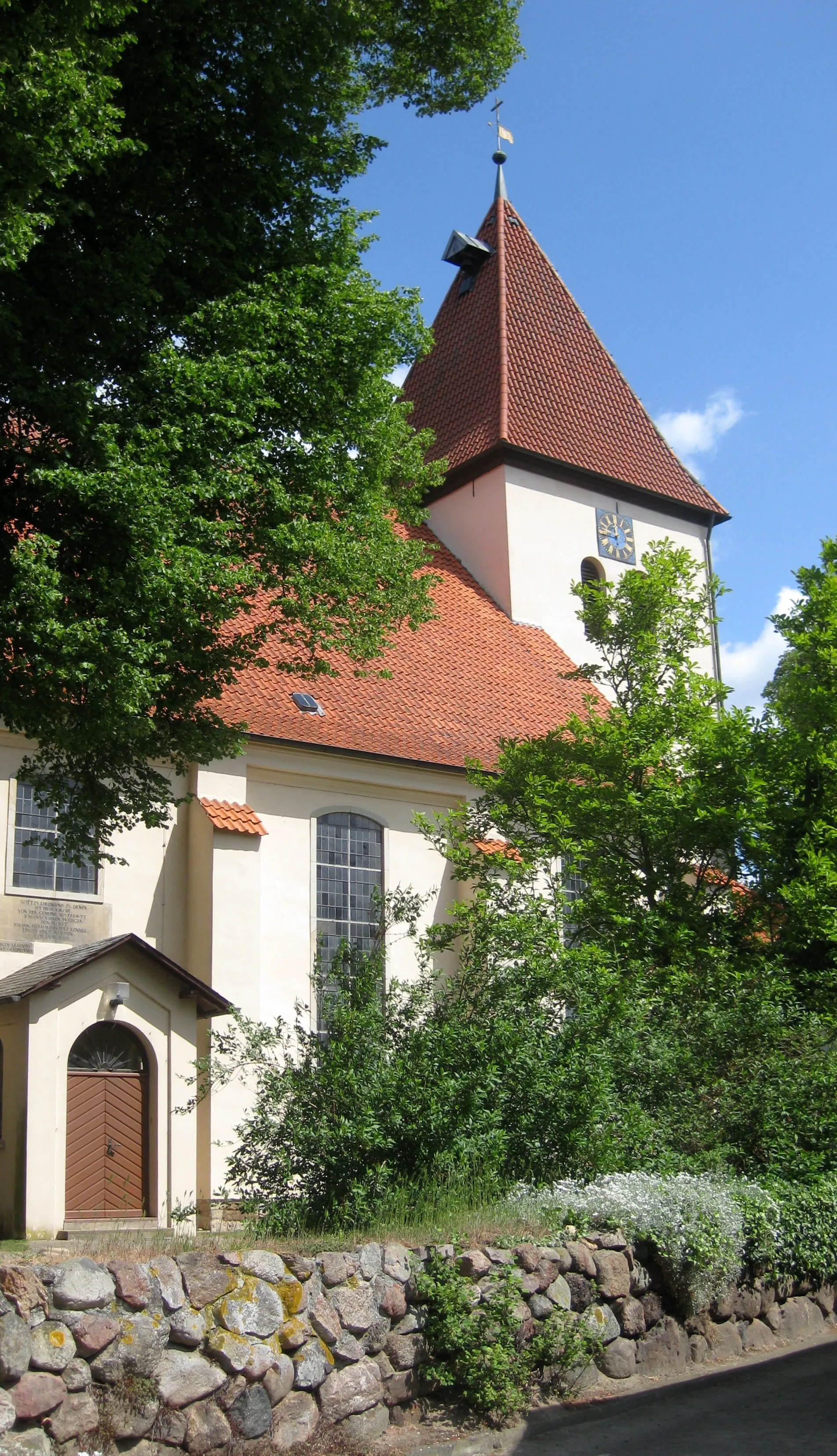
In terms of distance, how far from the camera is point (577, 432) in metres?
28.5

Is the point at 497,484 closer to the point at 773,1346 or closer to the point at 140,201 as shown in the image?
the point at 140,201

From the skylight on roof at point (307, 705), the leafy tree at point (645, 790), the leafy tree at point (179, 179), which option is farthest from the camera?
the skylight on roof at point (307, 705)

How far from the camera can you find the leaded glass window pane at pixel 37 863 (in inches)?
648

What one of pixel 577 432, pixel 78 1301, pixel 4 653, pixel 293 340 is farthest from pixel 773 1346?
pixel 577 432

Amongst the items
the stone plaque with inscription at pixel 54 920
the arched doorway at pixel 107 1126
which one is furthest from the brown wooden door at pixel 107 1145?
the stone plaque with inscription at pixel 54 920

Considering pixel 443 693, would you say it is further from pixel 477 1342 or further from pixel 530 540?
pixel 477 1342

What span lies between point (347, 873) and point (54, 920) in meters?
4.53

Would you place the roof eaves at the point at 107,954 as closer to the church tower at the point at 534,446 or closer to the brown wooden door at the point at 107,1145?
the brown wooden door at the point at 107,1145

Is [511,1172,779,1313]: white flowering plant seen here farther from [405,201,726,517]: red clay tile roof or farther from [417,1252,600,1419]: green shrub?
[405,201,726,517]: red clay tile roof

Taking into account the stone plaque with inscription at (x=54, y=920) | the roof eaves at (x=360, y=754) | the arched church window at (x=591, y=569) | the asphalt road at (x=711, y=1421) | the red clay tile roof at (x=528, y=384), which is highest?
the red clay tile roof at (x=528, y=384)

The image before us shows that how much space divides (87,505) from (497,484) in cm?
1707

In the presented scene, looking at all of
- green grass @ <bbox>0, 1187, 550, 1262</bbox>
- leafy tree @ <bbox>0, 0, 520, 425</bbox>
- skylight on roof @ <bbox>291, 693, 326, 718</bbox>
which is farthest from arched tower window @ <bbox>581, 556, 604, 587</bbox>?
green grass @ <bbox>0, 1187, 550, 1262</bbox>

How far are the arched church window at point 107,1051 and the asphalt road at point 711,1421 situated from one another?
27.8ft

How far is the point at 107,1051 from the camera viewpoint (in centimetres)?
1590
